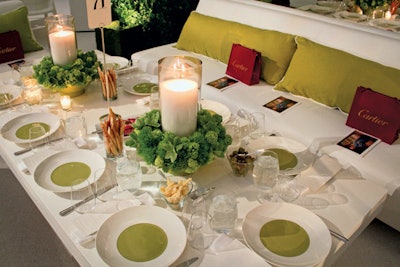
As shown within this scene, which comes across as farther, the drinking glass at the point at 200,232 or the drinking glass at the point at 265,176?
the drinking glass at the point at 265,176

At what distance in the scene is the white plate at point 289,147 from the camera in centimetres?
160

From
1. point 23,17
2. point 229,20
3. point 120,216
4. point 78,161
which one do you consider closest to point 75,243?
point 120,216

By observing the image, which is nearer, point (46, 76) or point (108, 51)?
point (46, 76)

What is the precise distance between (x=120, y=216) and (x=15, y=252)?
1035 millimetres

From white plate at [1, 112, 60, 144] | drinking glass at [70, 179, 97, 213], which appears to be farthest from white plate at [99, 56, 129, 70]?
drinking glass at [70, 179, 97, 213]

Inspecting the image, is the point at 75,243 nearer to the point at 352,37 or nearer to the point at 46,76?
the point at 46,76

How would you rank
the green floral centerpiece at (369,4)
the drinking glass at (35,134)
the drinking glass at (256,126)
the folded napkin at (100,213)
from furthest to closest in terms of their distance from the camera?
the green floral centerpiece at (369,4) < the drinking glass at (256,126) < the drinking glass at (35,134) < the folded napkin at (100,213)

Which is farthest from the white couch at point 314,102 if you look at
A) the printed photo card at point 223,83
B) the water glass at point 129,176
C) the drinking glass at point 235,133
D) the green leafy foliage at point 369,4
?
the green leafy foliage at point 369,4

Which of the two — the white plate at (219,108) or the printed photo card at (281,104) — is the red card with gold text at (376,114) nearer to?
the printed photo card at (281,104)

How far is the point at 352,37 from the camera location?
2.39 meters

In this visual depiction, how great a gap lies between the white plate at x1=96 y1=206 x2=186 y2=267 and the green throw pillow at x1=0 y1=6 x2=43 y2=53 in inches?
91.1

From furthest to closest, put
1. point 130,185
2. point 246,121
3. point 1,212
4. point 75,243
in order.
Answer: point 1,212, point 246,121, point 130,185, point 75,243

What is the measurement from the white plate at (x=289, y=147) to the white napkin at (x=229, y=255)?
0.48 m

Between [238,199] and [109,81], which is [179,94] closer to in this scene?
[238,199]
